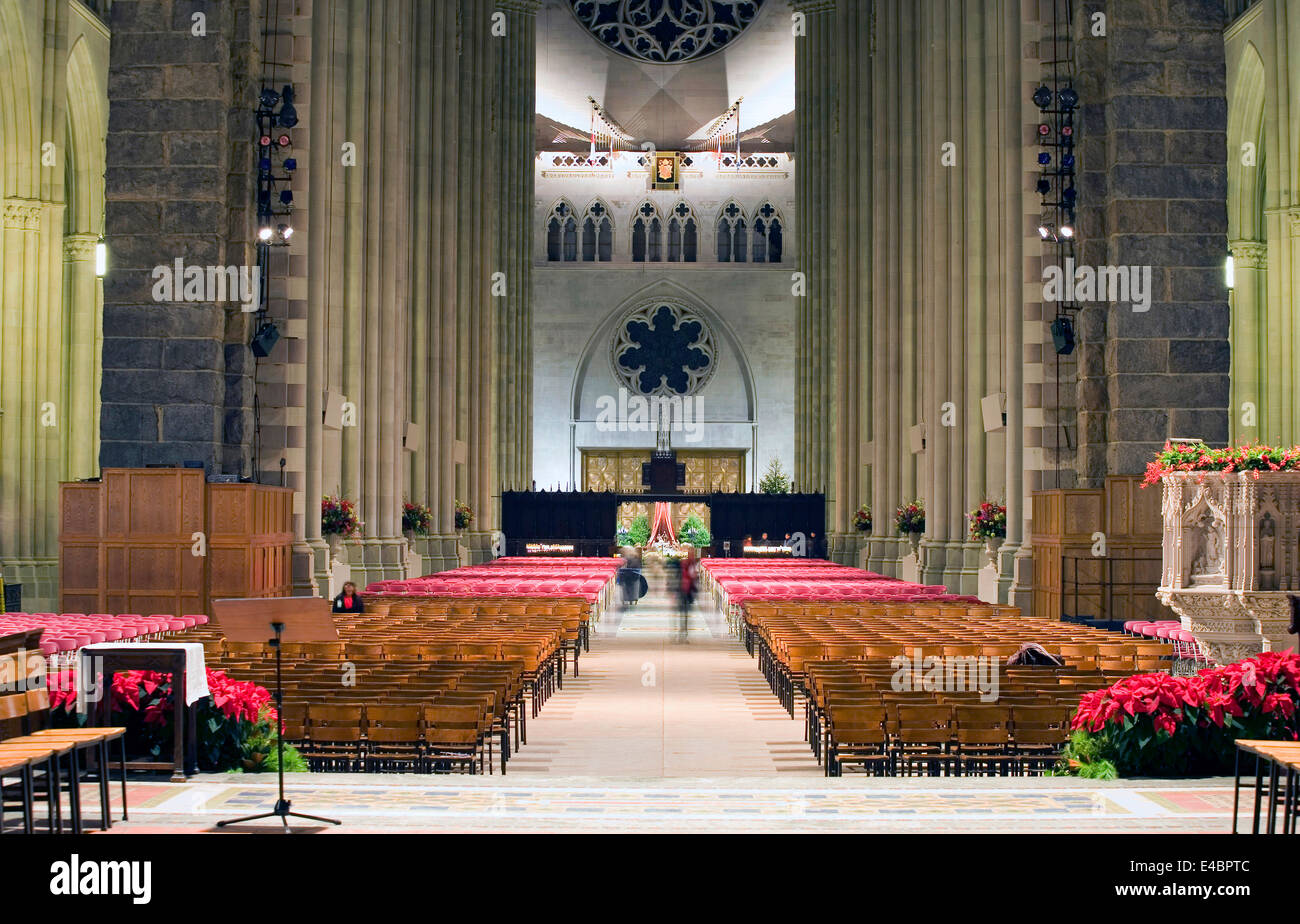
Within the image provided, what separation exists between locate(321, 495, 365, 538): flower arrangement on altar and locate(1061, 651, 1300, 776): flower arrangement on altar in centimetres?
1968

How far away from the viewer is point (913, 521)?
37.2 meters

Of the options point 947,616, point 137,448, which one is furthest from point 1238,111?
point 137,448

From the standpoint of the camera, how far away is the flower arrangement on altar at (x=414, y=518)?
37.2 metres

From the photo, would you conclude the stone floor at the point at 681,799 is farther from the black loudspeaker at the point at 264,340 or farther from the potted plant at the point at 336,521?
the potted plant at the point at 336,521

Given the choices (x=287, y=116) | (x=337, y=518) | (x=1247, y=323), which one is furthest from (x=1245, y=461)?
(x=1247, y=323)

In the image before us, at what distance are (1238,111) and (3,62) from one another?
25.6m

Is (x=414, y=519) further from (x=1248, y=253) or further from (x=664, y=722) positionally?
(x=664, y=722)

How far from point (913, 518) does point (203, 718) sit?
94.4 ft

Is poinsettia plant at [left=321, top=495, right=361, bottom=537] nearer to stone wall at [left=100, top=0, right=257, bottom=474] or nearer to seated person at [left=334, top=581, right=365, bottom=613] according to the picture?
stone wall at [left=100, top=0, right=257, bottom=474]

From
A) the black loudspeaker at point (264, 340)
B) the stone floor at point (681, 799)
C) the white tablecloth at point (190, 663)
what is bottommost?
the stone floor at point (681, 799)

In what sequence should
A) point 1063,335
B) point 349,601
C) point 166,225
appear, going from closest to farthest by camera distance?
point 349,601
point 166,225
point 1063,335

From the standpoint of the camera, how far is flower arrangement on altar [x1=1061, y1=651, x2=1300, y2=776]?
9.97 metres

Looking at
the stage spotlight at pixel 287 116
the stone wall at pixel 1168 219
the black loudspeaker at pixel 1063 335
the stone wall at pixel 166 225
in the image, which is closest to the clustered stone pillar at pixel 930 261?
the black loudspeaker at pixel 1063 335

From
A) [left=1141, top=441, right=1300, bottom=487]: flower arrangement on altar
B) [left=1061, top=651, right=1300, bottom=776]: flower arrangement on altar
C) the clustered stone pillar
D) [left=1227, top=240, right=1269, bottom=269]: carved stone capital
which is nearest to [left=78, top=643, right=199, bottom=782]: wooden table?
[left=1061, top=651, right=1300, bottom=776]: flower arrangement on altar
